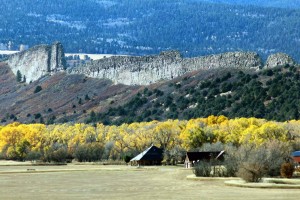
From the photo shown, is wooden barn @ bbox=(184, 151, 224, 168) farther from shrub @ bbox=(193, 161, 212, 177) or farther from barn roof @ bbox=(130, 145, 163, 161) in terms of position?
shrub @ bbox=(193, 161, 212, 177)

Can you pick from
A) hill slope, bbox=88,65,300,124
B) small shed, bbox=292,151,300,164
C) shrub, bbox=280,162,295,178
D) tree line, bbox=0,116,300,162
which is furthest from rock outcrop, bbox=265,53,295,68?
shrub, bbox=280,162,295,178

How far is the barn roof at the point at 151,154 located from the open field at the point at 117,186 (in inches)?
571

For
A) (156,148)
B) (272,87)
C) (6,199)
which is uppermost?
(272,87)

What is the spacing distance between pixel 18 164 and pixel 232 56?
61.8 metres

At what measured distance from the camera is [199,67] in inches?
7682

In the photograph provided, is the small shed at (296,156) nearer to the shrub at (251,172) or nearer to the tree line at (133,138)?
the tree line at (133,138)

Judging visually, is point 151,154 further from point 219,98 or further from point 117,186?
point 117,186

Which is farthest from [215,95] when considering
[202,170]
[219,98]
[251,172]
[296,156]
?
[251,172]

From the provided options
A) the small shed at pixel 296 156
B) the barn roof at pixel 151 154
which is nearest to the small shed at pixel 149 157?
the barn roof at pixel 151 154

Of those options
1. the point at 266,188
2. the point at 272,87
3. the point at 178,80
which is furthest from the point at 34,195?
the point at 178,80

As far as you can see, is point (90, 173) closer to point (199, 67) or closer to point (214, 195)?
point (214, 195)

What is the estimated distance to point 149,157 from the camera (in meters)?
132

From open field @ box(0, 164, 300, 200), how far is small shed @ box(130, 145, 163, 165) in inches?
571

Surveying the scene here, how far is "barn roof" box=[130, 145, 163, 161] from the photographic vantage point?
132 metres
